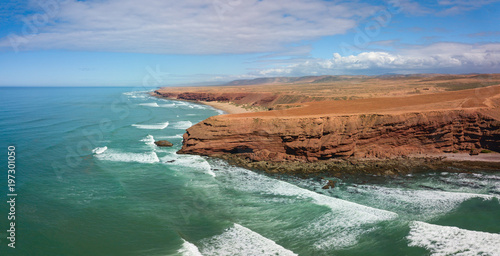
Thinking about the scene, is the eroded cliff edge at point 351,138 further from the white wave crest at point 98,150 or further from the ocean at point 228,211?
the white wave crest at point 98,150

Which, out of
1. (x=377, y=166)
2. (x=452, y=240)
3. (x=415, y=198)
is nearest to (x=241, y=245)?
(x=452, y=240)

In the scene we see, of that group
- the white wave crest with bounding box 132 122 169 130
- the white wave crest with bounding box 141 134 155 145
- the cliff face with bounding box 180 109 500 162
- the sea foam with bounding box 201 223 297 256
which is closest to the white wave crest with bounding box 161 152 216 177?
the cliff face with bounding box 180 109 500 162

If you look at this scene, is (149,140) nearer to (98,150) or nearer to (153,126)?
(98,150)

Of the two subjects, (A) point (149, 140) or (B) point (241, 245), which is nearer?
(B) point (241, 245)

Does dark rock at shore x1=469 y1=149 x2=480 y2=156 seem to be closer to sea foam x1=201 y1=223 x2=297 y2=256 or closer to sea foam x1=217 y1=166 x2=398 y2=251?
sea foam x1=217 y1=166 x2=398 y2=251

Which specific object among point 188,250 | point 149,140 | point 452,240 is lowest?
point 188,250

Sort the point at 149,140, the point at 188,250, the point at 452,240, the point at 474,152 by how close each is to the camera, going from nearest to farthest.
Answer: the point at 452,240 < the point at 188,250 < the point at 474,152 < the point at 149,140

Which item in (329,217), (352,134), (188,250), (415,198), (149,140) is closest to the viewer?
(188,250)

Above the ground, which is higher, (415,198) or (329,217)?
(415,198)
